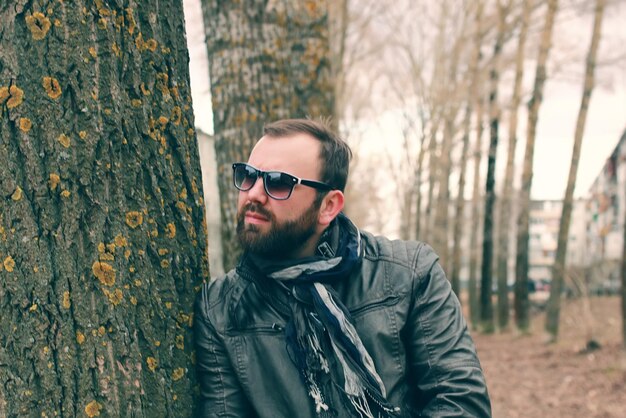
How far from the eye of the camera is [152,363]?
2359 mm

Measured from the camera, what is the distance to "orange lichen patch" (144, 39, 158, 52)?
2369mm

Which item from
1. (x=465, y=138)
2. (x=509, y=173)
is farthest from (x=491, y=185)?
(x=465, y=138)

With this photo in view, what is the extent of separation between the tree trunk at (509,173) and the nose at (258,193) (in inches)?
660

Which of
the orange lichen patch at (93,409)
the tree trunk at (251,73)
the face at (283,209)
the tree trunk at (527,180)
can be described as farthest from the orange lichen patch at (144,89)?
the tree trunk at (527,180)

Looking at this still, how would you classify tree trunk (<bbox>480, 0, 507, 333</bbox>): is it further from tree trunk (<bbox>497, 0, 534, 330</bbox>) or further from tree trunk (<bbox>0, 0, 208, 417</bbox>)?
tree trunk (<bbox>0, 0, 208, 417</bbox>)

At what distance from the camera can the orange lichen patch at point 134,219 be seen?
7.54ft

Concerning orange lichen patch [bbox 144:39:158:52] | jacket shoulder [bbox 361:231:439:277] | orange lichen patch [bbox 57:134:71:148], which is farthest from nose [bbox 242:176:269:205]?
orange lichen patch [bbox 57:134:71:148]

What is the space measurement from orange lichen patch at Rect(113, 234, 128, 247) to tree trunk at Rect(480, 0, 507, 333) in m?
18.4

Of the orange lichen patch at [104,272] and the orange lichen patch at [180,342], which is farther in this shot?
the orange lichen patch at [180,342]

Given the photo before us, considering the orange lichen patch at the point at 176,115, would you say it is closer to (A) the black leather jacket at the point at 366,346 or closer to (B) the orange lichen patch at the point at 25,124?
(B) the orange lichen patch at the point at 25,124

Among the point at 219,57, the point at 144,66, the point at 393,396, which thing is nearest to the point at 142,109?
the point at 144,66

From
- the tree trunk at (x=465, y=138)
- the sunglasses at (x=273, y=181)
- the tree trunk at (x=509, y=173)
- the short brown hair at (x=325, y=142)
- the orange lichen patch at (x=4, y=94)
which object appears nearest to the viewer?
the orange lichen patch at (x=4, y=94)

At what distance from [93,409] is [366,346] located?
0.97m

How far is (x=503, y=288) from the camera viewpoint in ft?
75.8
